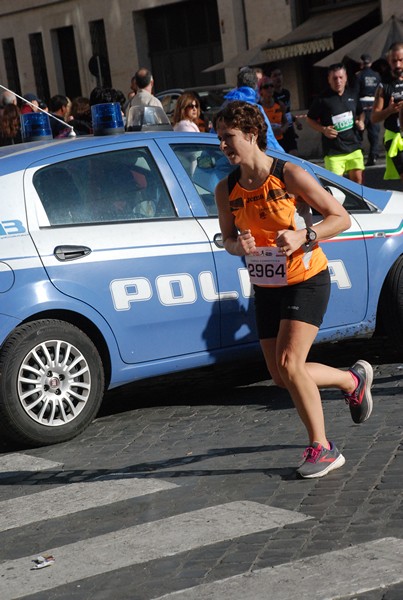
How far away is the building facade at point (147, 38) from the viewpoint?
3325 cm

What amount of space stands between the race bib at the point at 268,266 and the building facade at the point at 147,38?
24020 mm

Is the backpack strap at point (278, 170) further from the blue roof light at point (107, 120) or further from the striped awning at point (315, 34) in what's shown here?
the striped awning at point (315, 34)

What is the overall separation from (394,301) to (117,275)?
1911mm

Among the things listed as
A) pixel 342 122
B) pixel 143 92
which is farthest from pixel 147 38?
pixel 342 122

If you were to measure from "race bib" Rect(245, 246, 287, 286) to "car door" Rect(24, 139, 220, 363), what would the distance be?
1.39 meters

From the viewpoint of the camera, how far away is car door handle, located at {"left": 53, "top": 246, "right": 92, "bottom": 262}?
714 centimetres

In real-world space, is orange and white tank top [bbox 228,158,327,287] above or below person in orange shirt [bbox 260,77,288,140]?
above

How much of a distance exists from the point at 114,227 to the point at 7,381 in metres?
1.10

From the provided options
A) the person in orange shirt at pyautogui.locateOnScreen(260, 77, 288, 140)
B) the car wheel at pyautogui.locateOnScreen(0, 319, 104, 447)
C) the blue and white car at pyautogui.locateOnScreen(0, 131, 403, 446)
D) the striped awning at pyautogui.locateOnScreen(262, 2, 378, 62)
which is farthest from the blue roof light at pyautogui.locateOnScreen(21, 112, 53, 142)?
the striped awning at pyautogui.locateOnScreen(262, 2, 378, 62)

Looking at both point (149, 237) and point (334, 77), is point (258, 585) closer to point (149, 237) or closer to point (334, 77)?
point (149, 237)

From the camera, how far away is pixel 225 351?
771 centimetres

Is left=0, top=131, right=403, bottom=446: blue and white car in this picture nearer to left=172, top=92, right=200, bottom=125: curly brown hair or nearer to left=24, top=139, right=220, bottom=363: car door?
left=24, top=139, right=220, bottom=363: car door

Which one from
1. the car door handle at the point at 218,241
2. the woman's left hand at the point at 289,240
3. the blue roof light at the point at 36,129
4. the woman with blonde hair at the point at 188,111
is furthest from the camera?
the woman with blonde hair at the point at 188,111

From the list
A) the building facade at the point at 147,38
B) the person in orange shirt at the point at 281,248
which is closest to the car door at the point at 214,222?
the person in orange shirt at the point at 281,248
